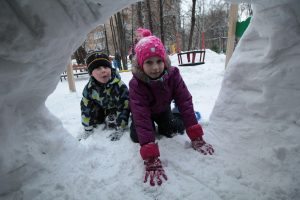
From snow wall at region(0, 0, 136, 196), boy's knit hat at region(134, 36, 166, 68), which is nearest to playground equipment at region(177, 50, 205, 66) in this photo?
boy's knit hat at region(134, 36, 166, 68)

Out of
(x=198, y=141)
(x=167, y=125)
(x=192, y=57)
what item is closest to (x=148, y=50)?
(x=167, y=125)

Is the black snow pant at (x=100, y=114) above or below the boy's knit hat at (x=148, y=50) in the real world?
below

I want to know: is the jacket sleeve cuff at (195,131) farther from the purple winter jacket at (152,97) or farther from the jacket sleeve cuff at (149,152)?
the jacket sleeve cuff at (149,152)

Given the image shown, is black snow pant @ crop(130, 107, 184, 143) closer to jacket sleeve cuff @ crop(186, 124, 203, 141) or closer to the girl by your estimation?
the girl

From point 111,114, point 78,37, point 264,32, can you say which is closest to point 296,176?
point 264,32

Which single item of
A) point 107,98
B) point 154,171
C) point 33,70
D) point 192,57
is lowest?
point 154,171

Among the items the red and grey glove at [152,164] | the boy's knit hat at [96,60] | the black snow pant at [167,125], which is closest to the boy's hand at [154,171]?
the red and grey glove at [152,164]

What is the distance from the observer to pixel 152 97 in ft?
6.35

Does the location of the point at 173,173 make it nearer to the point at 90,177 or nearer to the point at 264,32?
the point at 90,177

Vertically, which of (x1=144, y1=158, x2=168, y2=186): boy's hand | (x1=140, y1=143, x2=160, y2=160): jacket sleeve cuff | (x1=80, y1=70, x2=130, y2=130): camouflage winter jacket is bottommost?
(x1=144, y1=158, x2=168, y2=186): boy's hand

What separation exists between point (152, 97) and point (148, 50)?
0.41 meters

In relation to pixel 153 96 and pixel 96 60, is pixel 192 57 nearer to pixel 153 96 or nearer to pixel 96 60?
pixel 96 60

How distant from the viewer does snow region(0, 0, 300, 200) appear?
1.17 m

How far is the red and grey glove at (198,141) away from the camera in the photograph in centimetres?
181
